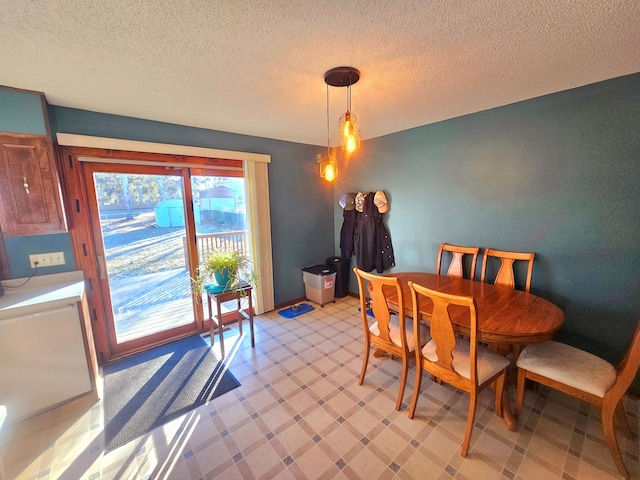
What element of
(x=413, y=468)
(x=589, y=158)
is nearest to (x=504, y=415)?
(x=413, y=468)

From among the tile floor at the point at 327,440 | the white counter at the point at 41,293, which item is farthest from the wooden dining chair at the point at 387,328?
the white counter at the point at 41,293

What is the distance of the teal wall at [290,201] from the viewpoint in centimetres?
307

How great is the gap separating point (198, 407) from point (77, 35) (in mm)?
2450

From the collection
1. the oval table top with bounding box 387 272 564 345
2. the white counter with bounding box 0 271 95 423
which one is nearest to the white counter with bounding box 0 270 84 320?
the white counter with bounding box 0 271 95 423

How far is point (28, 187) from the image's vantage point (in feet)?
6.39

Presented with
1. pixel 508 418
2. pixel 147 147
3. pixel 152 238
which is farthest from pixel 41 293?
pixel 508 418

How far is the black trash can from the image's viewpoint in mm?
3997

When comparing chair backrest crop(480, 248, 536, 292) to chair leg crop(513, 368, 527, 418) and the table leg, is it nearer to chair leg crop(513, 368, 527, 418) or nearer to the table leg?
chair leg crop(513, 368, 527, 418)

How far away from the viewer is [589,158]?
6.79 ft

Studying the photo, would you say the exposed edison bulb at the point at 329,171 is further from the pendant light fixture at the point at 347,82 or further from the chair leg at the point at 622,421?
the chair leg at the point at 622,421

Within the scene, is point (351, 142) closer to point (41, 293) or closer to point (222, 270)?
point (222, 270)

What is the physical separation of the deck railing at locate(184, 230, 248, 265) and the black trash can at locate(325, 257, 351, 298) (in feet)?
4.47

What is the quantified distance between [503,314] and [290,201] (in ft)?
9.30

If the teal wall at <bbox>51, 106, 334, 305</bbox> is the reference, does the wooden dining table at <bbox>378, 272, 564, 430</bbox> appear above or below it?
below
